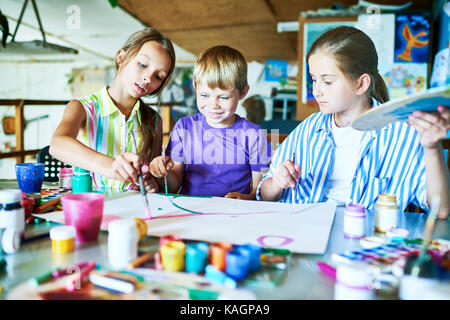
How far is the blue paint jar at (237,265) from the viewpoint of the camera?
52cm

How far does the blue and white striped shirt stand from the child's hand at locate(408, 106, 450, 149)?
235mm

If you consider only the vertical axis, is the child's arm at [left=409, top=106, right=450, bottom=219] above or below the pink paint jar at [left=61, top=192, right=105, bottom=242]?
above

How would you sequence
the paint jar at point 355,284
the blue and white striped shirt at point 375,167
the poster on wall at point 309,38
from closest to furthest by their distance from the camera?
the paint jar at point 355,284
the blue and white striped shirt at point 375,167
the poster on wall at point 309,38

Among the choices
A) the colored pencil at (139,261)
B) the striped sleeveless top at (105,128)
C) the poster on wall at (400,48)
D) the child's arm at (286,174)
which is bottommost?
the colored pencil at (139,261)

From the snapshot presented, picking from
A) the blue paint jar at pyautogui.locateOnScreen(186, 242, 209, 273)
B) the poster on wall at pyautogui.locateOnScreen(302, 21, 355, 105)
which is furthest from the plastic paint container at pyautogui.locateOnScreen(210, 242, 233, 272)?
the poster on wall at pyautogui.locateOnScreen(302, 21, 355, 105)

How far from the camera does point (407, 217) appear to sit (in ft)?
2.95

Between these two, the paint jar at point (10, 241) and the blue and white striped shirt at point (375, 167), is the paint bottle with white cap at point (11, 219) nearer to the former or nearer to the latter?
the paint jar at point (10, 241)

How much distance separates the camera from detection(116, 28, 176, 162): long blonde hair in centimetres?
140

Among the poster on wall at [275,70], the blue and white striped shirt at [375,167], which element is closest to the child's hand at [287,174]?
the blue and white striped shirt at [375,167]

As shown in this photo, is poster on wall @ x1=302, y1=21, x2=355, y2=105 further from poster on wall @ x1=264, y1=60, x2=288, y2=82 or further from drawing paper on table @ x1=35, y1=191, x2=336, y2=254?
drawing paper on table @ x1=35, y1=191, x2=336, y2=254

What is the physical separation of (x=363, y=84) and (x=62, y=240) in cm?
92

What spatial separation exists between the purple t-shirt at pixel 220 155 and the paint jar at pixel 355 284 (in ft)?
2.85

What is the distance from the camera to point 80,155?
103 centimetres
